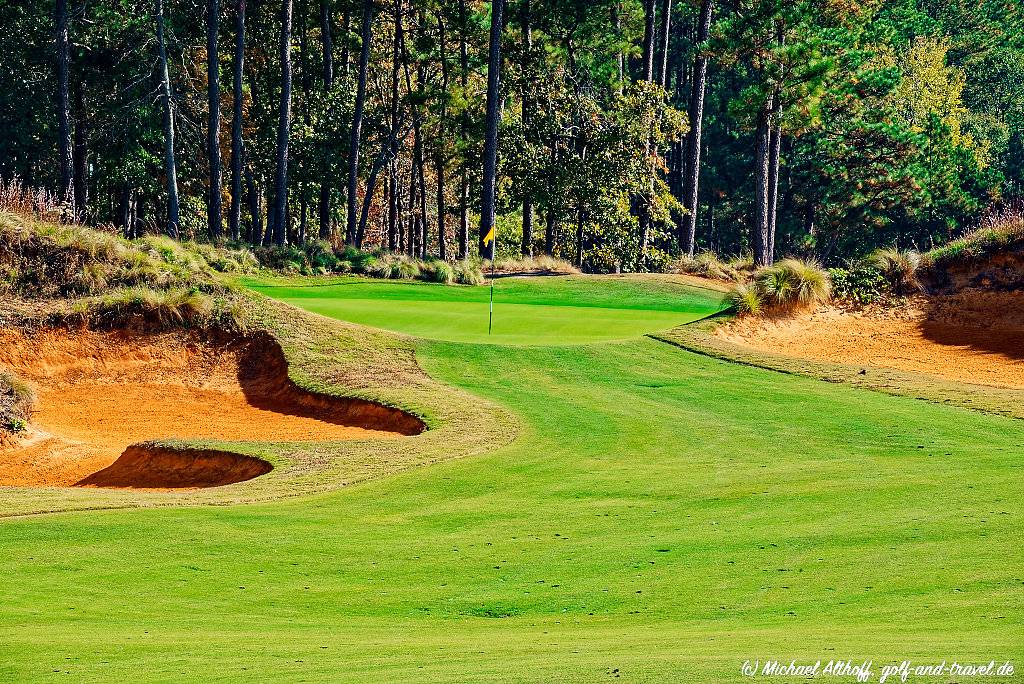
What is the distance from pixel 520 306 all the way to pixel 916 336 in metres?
8.52

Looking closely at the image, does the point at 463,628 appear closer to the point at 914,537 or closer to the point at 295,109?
the point at 914,537

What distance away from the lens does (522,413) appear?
16.5 metres

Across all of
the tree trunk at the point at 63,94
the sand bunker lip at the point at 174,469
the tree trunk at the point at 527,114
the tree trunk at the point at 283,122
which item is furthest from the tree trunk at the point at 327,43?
the sand bunker lip at the point at 174,469

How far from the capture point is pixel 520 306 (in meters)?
27.0

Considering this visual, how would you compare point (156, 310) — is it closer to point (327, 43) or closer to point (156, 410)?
point (156, 410)

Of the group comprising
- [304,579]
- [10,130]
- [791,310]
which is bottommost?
[304,579]

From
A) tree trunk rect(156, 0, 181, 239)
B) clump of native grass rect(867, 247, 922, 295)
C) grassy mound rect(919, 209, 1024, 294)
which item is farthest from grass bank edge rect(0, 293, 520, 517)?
tree trunk rect(156, 0, 181, 239)

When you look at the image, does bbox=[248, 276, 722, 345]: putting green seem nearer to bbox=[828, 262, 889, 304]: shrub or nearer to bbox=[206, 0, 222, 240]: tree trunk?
bbox=[828, 262, 889, 304]: shrub

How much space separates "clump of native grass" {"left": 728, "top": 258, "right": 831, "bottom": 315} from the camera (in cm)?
2361

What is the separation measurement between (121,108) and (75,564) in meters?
40.6

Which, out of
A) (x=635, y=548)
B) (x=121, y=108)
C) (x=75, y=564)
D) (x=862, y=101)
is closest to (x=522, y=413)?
(x=635, y=548)

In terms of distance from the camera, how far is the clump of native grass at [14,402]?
17.2 meters

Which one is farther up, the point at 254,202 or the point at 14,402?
the point at 254,202

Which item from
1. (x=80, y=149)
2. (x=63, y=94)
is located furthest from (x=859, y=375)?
(x=80, y=149)
